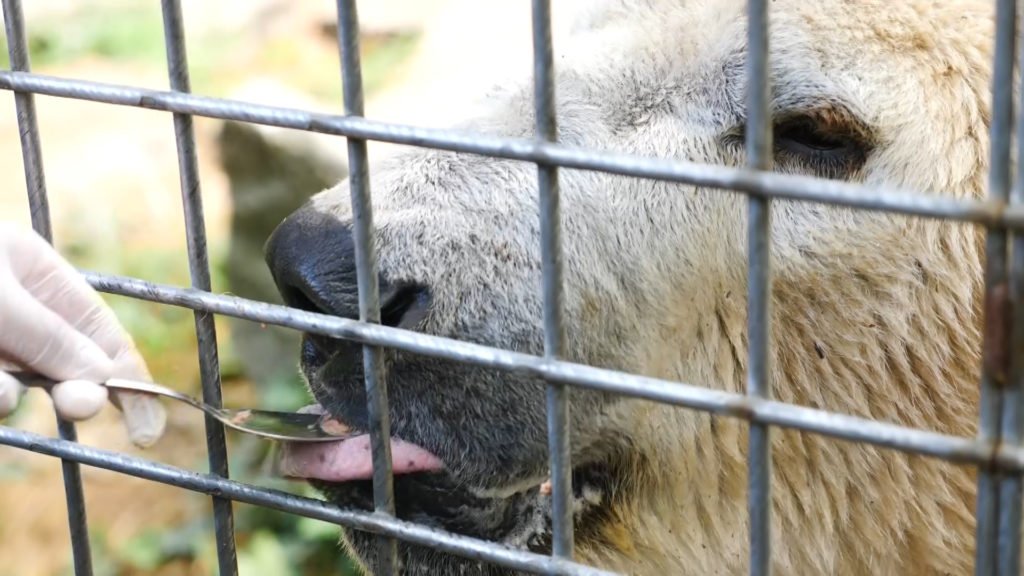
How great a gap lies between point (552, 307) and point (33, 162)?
3.09 feet

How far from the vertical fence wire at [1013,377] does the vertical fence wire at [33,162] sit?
1408 millimetres

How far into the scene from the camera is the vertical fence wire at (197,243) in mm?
1831

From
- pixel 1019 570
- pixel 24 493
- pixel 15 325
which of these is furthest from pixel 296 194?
pixel 1019 570

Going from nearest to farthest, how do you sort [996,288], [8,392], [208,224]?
[996,288] < [8,392] < [208,224]

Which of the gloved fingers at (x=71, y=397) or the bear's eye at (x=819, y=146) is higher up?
the bear's eye at (x=819, y=146)

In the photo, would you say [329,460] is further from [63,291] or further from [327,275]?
[63,291]

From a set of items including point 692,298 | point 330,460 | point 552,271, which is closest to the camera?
point 552,271

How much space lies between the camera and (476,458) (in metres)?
2.16

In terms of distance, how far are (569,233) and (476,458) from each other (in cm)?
42

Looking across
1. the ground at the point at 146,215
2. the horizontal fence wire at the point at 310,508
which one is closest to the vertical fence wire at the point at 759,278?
the horizontal fence wire at the point at 310,508

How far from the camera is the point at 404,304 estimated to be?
2.12 m

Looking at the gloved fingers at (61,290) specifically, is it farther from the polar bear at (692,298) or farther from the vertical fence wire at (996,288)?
the vertical fence wire at (996,288)

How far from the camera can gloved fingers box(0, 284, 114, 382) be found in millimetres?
1662

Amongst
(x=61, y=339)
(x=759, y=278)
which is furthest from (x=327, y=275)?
(x=759, y=278)
